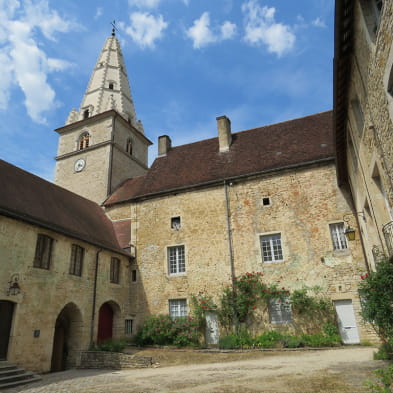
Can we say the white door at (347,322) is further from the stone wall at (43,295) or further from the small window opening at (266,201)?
the stone wall at (43,295)

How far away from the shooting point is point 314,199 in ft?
39.7

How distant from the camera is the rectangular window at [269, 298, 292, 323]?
11273 millimetres

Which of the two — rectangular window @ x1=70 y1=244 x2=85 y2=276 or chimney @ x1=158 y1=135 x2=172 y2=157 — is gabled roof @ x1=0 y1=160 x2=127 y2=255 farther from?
chimney @ x1=158 y1=135 x2=172 y2=157

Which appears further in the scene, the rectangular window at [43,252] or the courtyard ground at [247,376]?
the rectangular window at [43,252]

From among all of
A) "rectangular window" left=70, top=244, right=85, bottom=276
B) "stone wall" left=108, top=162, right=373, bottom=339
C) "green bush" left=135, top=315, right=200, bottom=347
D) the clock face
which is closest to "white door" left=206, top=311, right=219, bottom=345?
"green bush" left=135, top=315, right=200, bottom=347

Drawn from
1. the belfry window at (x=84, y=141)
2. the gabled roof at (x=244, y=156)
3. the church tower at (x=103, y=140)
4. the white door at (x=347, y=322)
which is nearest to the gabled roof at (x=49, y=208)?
the gabled roof at (x=244, y=156)

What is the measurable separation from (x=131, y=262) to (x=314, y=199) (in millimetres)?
8126

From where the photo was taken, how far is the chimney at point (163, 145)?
58.5 ft

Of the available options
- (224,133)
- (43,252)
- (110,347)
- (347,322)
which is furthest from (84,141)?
(347,322)

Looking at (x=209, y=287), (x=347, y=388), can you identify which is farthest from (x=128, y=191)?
(x=347, y=388)

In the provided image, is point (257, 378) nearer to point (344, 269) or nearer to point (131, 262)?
point (344, 269)

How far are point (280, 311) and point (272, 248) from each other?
2254mm

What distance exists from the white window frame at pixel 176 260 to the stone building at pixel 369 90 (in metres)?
Result: 7.55

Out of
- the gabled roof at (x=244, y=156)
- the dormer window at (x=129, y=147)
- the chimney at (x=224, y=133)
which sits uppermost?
the dormer window at (x=129, y=147)
